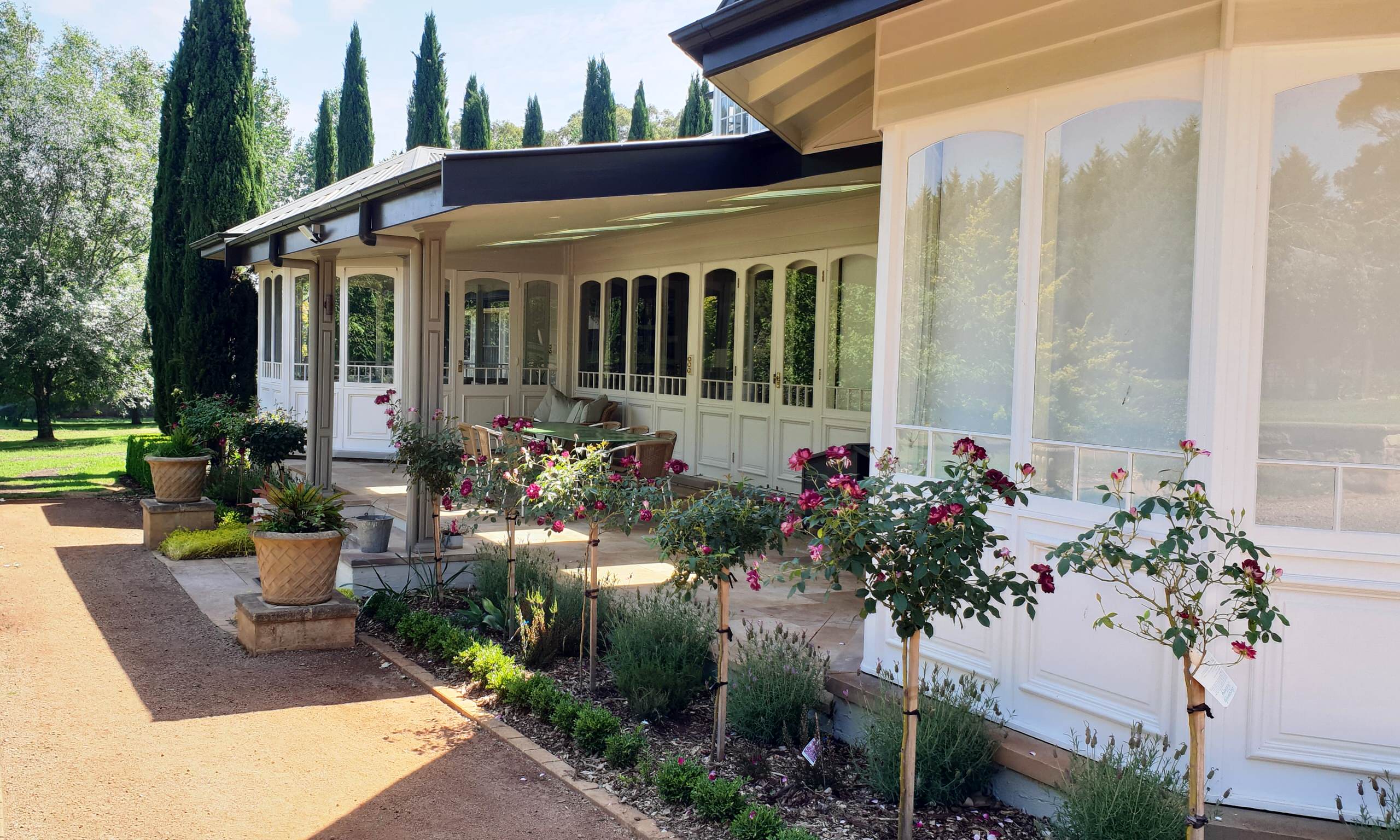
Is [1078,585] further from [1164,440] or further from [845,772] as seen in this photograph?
[845,772]

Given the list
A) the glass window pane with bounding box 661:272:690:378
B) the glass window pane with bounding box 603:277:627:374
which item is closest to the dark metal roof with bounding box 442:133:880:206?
the glass window pane with bounding box 661:272:690:378

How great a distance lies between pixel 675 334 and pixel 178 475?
539 centimetres

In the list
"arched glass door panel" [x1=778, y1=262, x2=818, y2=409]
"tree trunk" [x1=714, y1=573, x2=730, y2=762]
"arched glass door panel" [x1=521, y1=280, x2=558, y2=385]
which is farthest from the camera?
"arched glass door panel" [x1=521, y1=280, x2=558, y2=385]

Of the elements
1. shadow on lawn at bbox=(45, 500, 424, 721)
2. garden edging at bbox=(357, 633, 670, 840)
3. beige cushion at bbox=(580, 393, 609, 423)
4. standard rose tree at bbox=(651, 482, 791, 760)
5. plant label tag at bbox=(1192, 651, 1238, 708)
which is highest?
beige cushion at bbox=(580, 393, 609, 423)

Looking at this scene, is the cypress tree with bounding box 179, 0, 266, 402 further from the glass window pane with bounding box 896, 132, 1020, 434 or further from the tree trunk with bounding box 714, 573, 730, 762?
the glass window pane with bounding box 896, 132, 1020, 434

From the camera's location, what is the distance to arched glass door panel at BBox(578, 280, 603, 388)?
523 inches

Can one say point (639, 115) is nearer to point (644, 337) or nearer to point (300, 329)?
point (300, 329)

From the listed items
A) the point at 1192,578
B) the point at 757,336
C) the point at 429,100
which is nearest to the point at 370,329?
the point at 757,336

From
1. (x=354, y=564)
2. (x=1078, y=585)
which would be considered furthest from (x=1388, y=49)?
(x=354, y=564)

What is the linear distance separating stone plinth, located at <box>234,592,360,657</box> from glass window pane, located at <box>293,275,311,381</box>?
8.83 meters

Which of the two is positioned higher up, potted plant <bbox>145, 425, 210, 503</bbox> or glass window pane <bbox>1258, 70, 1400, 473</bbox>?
glass window pane <bbox>1258, 70, 1400, 473</bbox>

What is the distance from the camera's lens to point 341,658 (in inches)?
232

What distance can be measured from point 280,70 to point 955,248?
46650mm

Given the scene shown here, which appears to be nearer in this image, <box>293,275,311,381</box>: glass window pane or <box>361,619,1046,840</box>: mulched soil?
<box>361,619,1046,840</box>: mulched soil
